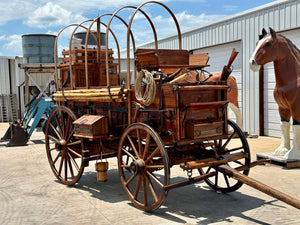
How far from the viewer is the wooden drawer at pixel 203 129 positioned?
14.4ft

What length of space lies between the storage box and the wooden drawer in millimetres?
1475

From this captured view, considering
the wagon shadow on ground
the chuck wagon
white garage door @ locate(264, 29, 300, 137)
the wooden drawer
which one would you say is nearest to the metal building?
white garage door @ locate(264, 29, 300, 137)

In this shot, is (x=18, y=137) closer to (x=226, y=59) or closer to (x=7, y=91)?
(x=226, y=59)

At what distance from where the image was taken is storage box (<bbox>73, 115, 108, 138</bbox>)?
5198mm

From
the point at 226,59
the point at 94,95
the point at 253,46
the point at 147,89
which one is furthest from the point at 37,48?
the point at 147,89

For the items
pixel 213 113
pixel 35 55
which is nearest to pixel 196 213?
pixel 213 113

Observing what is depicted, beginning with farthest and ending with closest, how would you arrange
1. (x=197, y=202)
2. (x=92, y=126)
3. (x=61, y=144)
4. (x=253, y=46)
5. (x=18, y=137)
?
(x=253, y=46), (x=18, y=137), (x=61, y=144), (x=92, y=126), (x=197, y=202)

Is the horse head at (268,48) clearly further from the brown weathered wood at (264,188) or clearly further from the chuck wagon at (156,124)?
the brown weathered wood at (264,188)

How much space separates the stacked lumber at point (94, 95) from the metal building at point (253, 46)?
22.2ft

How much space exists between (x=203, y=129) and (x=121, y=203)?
1.64 metres

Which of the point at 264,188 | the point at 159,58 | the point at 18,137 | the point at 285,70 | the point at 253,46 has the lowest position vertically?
the point at 18,137

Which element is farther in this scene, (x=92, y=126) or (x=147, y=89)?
(x=92, y=126)

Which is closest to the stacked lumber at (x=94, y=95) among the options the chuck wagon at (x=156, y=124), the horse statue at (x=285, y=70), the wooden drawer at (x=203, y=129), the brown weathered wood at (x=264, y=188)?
the chuck wagon at (x=156, y=124)

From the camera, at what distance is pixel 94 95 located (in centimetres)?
A: 546
